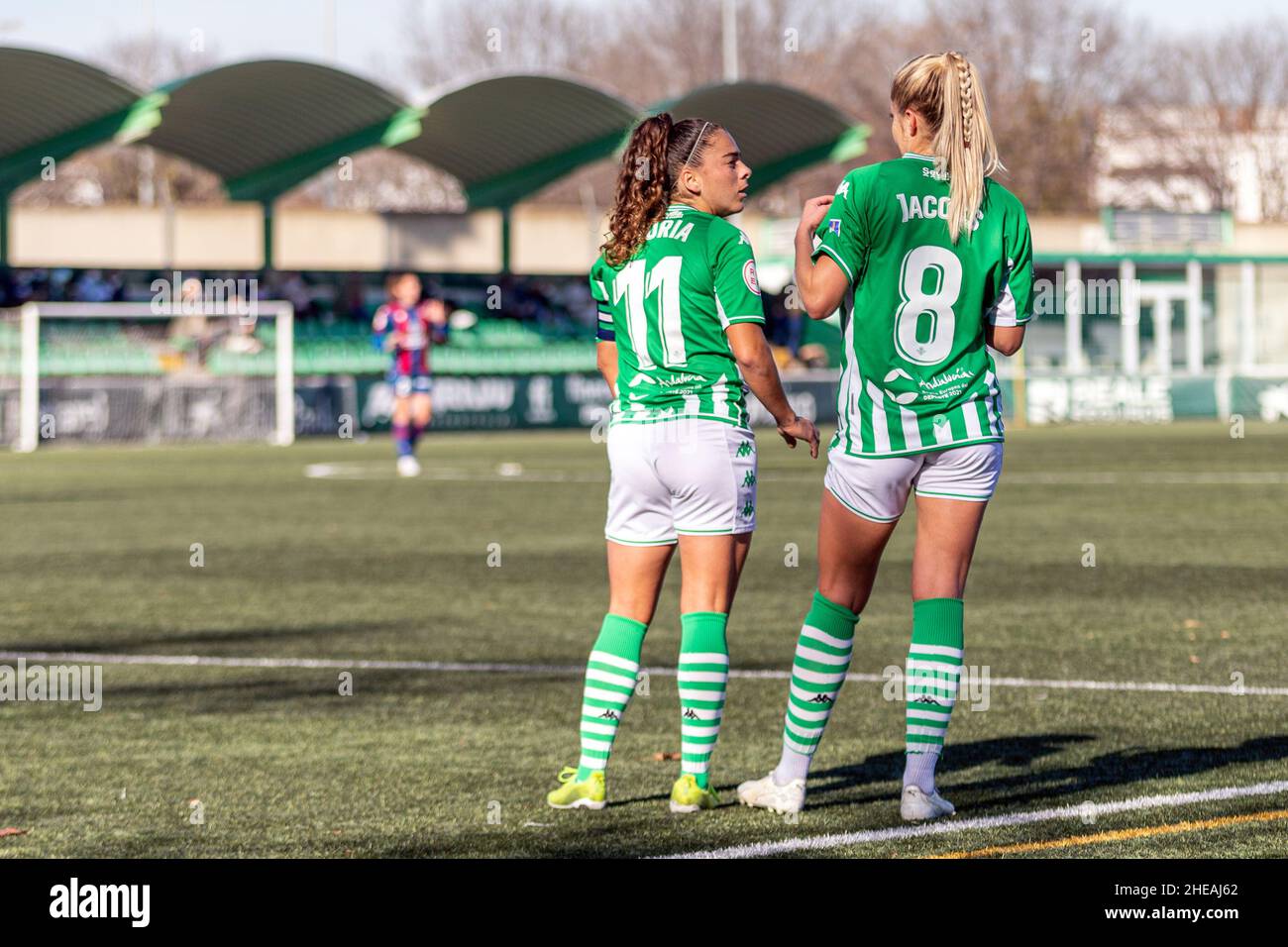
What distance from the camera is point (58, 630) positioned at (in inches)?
425

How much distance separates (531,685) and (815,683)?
Answer: 9.54 ft

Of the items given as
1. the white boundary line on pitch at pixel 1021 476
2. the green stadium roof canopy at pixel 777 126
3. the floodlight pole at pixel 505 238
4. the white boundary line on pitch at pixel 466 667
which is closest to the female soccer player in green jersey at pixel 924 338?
the white boundary line on pitch at pixel 466 667

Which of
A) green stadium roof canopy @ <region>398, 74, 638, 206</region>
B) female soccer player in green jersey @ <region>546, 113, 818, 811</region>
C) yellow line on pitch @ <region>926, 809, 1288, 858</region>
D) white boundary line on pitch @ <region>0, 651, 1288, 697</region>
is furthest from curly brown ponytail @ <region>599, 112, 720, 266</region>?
green stadium roof canopy @ <region>398, 74, 638, 206</region>

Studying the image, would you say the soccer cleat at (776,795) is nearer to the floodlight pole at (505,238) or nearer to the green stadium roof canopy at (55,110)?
the green stadium roof canopy at (55,110)

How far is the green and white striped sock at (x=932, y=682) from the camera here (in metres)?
5.92

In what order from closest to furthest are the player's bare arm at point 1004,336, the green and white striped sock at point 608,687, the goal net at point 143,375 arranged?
the player's bare arm at point 1004,336 < the green and white striped sock at point 608,687 < the goal net at point 143,375

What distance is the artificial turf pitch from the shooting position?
5922 millimetres

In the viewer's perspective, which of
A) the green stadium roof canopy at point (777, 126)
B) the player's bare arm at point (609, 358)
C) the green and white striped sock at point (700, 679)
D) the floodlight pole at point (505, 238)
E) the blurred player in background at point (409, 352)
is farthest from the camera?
the floodlight pole at point (505, 238)

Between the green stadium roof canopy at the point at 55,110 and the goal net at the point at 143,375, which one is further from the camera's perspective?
the green stadium roof canopy at the point at 55,110

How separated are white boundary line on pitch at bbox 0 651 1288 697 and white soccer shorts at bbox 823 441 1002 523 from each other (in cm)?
289

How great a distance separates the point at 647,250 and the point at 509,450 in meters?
25.7

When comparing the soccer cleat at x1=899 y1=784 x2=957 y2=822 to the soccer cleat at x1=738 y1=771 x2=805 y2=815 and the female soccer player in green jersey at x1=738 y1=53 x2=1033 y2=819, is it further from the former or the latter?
the soccer cleat at x1=738 y1=771 x2=805 y2=815

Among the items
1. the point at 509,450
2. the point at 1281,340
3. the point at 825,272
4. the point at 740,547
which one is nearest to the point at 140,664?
the point at 740,547
